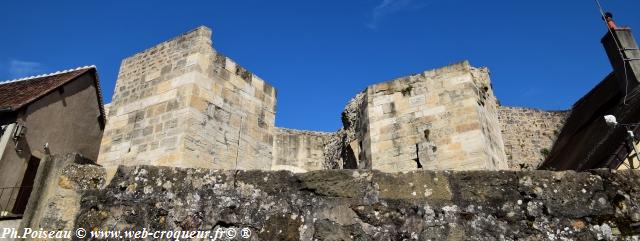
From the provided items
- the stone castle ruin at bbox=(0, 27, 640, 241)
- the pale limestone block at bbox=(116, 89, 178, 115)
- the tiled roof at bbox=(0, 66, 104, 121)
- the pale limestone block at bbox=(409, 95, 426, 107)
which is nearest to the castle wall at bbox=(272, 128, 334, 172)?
the stone castle ruin at bbox=(0, 27, 640, 241)

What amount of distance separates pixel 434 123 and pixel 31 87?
10831 millimetres

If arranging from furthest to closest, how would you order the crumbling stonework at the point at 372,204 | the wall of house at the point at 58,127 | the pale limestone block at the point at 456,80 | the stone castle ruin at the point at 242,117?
the wall of house at the point at 58,127, the pale limestone block at the point at 456,80, the stone castle ruin at the point at 242,117, the crumbling stonework at the point at 372,204

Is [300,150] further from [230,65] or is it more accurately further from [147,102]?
[147,102]

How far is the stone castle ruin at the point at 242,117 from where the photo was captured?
762cm

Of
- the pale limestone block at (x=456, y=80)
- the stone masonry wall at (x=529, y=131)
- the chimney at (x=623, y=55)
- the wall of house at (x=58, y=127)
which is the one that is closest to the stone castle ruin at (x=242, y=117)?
the pale limestone block at (x=456, y=80)

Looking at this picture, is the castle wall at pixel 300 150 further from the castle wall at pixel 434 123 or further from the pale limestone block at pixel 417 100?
the pale limestone block at pixel 417 100

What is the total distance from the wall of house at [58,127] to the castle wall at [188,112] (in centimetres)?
392

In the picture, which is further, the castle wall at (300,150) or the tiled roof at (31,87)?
the castle wall at (300,150)

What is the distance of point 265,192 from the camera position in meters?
3.08

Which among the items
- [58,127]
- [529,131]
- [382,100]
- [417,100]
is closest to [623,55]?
[417,100]

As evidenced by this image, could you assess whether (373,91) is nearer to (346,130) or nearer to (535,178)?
(346,130)

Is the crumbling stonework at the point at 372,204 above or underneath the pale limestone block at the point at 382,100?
underneath

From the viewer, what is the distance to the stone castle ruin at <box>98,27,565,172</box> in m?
7.62

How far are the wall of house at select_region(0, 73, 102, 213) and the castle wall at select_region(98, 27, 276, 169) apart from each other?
12.8 feet
